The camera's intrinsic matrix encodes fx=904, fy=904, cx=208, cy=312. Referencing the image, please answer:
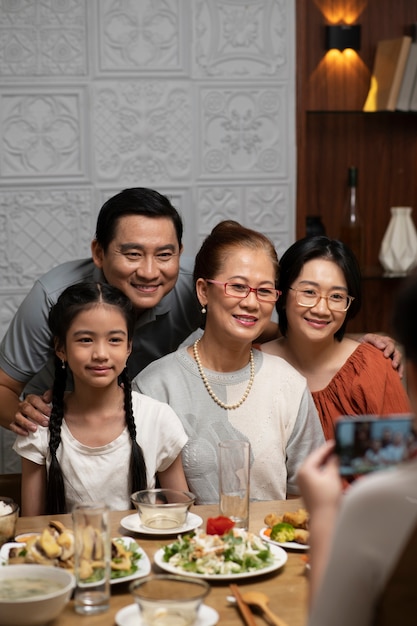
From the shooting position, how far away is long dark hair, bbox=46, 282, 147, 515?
90.6 inches

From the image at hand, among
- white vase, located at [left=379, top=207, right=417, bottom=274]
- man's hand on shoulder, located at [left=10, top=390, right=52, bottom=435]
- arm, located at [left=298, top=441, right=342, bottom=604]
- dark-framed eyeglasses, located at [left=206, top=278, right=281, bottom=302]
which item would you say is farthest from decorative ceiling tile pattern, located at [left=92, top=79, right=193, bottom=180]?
arm, located at [left=298, top=441, right=342, bottom=604]

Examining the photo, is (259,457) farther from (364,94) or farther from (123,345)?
(364,94)

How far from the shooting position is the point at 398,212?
13.6ft

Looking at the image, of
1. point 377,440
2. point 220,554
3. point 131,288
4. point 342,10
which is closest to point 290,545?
point 220,554

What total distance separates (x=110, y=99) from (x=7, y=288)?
903 millimetres

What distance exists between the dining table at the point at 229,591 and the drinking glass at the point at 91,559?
3 cm

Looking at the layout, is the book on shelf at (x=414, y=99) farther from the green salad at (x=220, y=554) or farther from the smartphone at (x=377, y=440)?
the smartphone at (x=377, y=440)

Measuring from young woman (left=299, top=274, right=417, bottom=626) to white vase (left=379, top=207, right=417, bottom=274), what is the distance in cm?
317

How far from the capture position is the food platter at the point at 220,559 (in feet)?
5.49

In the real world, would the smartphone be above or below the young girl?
above

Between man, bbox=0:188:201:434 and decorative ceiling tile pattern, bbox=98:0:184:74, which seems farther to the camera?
decorative ceiling tile pattern, bbox=98:0:184:74

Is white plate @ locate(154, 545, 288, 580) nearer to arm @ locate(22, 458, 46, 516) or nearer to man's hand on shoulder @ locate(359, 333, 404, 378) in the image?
arm @ locate(22, 458, 46, 516)

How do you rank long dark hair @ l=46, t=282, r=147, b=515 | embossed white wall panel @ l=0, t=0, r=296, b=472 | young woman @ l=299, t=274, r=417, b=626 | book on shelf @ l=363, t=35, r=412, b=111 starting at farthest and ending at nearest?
1. book on shelf @ l=363, t=35, r=412, b=111
2. embossed white wall panel @ l=0, t=0, r=296, b=472
3. long dark hair @ l=46, t=282, r=147, b=515
4. young woman @ l=299, t=274, r=417, b=626

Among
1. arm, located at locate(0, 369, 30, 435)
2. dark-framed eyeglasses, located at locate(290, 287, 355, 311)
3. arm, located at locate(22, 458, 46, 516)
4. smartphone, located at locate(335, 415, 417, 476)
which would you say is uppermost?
dark-framed eyeglasses, located at locate(290, 287, 355, 311)
